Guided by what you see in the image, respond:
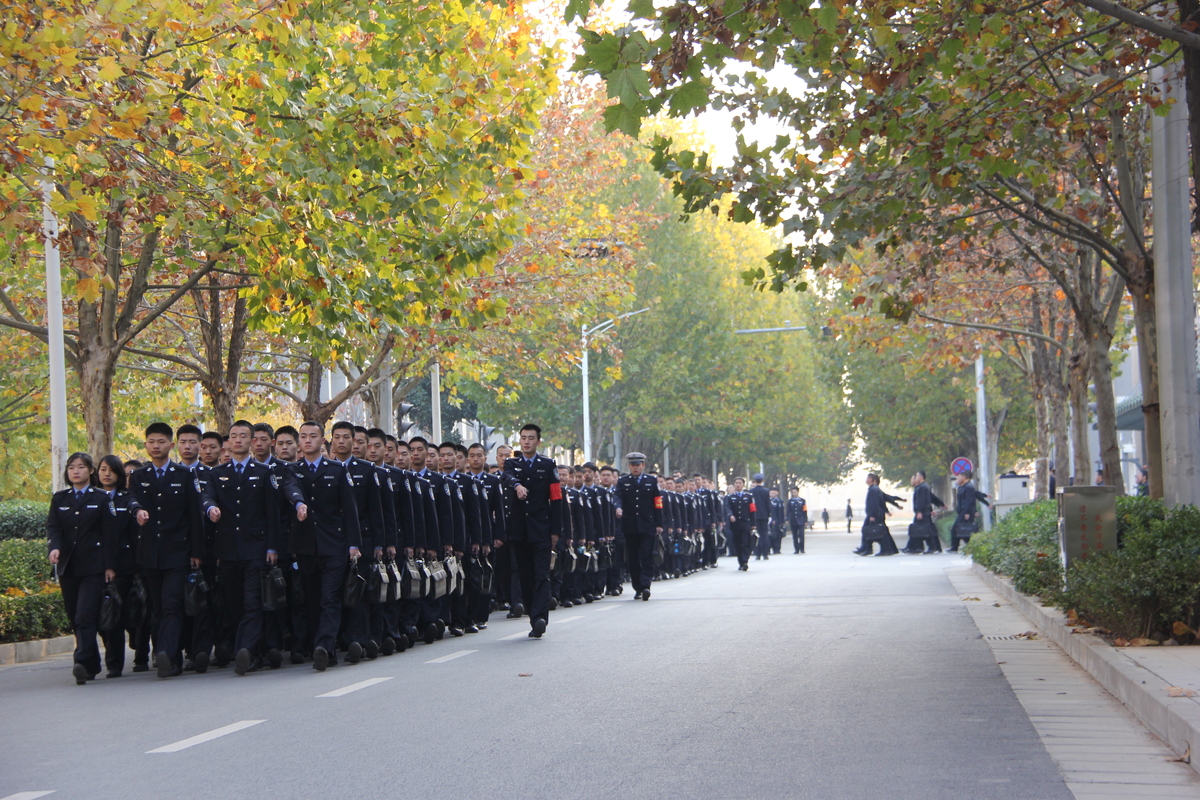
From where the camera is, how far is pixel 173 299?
18.1 metres

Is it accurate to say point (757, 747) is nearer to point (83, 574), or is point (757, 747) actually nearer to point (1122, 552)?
point (1122, 552)

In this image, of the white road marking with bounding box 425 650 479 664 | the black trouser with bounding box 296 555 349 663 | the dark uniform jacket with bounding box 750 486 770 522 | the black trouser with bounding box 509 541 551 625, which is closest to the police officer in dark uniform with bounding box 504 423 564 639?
the black trouser with bounding box 509 541 551 625

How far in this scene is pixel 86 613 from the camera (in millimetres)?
12195

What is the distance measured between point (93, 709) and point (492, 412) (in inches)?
1604

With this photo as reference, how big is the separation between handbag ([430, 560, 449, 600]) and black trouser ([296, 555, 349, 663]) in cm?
145

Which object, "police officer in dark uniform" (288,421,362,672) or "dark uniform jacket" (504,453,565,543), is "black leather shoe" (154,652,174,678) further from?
"dark uniform jacket" (504,453,565,543)

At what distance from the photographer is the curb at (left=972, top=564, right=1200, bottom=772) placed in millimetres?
7339

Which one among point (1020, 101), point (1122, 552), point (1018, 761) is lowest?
point (1018, 761)

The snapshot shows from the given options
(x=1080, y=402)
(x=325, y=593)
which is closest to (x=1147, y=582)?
(x=325, y=593)

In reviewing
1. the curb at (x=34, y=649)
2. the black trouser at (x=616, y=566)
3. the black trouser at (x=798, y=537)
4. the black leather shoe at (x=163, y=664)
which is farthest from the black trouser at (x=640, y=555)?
the black trouser at (x=798, y=537)

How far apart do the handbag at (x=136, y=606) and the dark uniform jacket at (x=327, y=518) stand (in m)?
1.38

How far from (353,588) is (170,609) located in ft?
4.94

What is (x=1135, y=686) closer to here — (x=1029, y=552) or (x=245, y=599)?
(x=245, y=599)

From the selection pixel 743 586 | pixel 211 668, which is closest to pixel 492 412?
pixel 743 586
